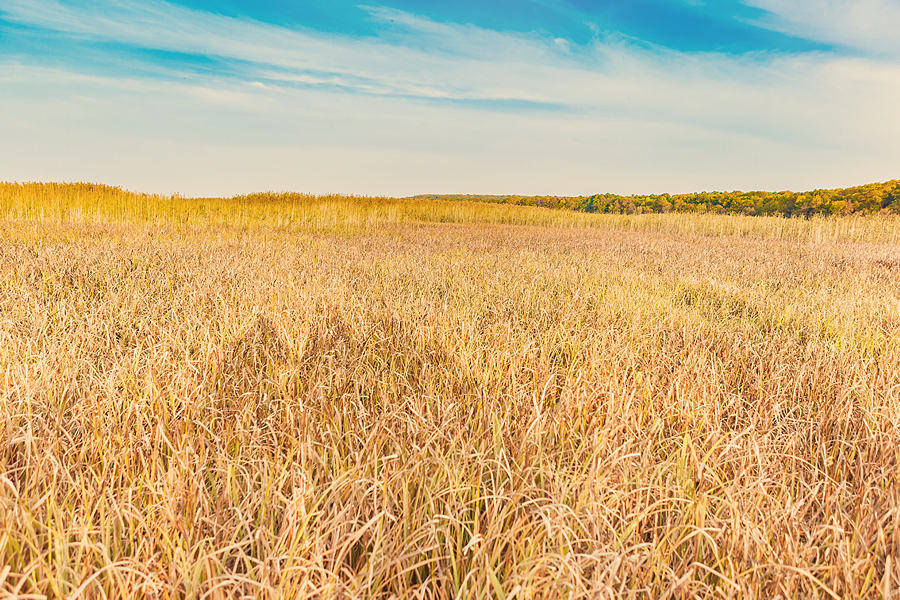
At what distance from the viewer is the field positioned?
0.99 metres

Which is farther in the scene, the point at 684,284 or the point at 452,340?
the point at 684,284

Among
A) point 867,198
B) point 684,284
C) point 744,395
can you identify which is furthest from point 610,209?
point 744,395

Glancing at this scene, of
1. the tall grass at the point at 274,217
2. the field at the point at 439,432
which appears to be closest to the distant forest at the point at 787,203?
the tall grass at the point at 274,217

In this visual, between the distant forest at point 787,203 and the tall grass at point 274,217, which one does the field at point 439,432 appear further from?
the distant forest at point 787,203

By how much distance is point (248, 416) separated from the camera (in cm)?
166

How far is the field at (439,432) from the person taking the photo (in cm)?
99

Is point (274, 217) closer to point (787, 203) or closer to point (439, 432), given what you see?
point (439, 432)

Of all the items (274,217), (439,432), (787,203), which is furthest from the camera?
(787,203)

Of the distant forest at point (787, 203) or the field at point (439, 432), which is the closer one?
the field at point (439, 432)

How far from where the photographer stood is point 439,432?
1.36 metres

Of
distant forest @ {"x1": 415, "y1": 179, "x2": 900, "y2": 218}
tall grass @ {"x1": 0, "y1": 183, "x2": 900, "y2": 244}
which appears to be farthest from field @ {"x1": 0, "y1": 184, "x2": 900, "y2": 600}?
distant forest @ {"x1": 415, "y1": 179, "x2": 900, "y2": 218}

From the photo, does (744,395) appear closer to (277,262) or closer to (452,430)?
(452,430)

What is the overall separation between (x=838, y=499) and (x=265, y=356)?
2.33 meters

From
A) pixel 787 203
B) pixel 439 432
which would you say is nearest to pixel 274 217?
pixel 439 432
